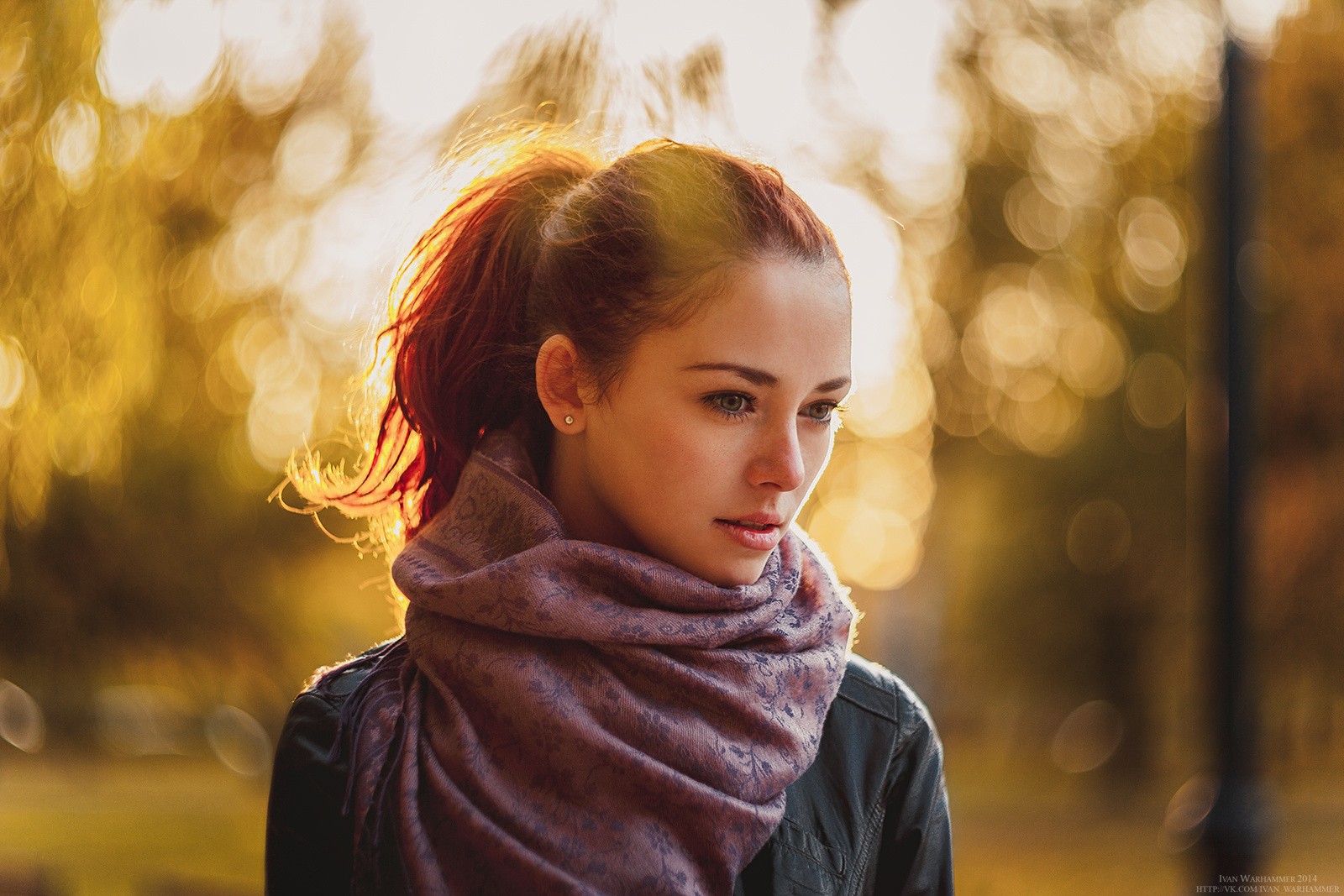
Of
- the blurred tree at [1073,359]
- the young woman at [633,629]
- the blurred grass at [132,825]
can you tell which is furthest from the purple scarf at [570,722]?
the blurred tree at [1073,359]

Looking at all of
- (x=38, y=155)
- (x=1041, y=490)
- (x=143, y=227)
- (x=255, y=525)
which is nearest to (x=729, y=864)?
(x=38, y=155)

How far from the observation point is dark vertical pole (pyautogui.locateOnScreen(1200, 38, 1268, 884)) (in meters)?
3.01

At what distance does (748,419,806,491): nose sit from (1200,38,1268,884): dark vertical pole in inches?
80.1

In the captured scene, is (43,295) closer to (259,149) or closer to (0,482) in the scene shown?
(0,482)

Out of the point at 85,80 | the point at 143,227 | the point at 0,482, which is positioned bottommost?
the point at 0,482

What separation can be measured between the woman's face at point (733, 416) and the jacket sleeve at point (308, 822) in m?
0.57

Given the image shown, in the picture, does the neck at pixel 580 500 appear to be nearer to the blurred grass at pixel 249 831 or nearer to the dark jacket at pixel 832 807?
the dark jacket at pixel 832 807

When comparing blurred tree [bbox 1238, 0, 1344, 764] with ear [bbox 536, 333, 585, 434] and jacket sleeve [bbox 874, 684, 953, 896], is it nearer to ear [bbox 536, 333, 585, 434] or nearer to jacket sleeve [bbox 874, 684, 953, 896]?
jacket sleeve [bbox 874, 684, 953, 896]

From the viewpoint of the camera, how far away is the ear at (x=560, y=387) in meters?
1.70

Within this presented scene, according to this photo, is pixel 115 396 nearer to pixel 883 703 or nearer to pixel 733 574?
pixel 733 574

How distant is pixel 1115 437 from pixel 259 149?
517cm

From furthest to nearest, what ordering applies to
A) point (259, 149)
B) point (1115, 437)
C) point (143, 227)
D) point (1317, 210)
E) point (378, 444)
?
point (1115, 437)
point (1317, 210)
point (259, 149)
point (143, 227)
point (378, 444)

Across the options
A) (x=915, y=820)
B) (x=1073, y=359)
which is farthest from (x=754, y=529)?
(x=1073, y=359)

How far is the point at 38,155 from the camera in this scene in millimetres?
2084
